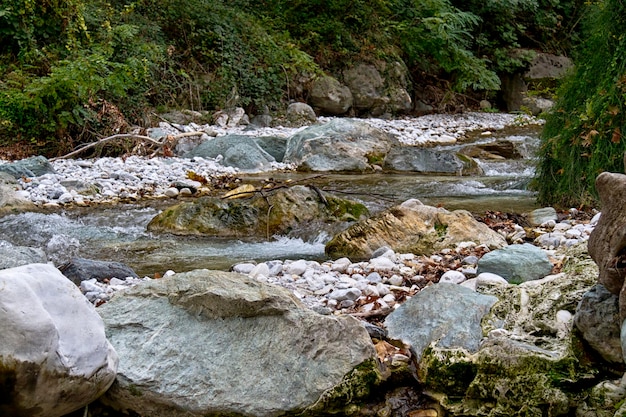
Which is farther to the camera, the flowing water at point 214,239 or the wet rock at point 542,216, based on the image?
the wet rock at point 542,216

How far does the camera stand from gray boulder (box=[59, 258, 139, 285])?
3932mm

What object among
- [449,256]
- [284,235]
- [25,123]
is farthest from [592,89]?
[25,123]

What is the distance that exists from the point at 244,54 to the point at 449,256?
32.9ft

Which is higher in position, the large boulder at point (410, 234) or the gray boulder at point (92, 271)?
the large boulder at point (410, 234)

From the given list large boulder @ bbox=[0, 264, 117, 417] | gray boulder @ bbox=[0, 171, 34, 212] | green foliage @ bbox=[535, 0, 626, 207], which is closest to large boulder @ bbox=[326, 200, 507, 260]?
green foliage @ bbox=[535, 0, 626, 207]

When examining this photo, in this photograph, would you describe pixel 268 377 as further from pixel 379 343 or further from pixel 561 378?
pixel 561 378

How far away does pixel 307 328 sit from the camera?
257 cm

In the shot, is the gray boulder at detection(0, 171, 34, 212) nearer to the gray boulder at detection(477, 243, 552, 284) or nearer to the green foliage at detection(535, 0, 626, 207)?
the gray boulder at detection(477, 243, 552, 284)

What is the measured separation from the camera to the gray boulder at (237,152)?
365 inches

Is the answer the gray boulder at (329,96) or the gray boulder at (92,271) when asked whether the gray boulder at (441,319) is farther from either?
the gray boulder at (329,96)

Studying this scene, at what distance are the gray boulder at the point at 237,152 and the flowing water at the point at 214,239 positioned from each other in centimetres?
56

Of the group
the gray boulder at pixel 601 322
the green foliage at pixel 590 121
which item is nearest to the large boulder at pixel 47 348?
the gray boulder at pixel 601 322

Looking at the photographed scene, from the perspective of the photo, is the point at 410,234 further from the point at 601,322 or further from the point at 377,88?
the point at 377,88

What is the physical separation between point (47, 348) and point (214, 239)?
3.57 metres
